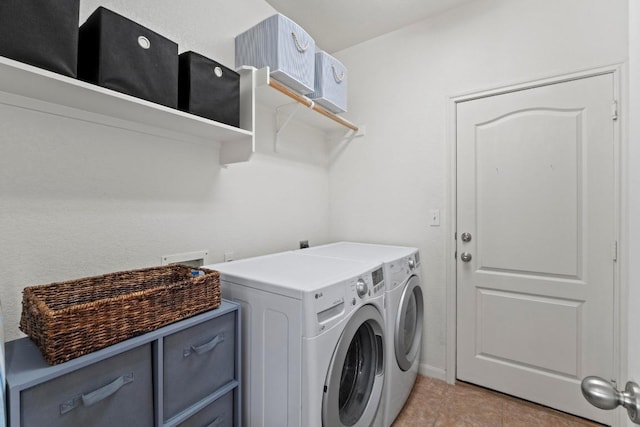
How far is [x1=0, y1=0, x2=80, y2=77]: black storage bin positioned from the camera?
2.60ft

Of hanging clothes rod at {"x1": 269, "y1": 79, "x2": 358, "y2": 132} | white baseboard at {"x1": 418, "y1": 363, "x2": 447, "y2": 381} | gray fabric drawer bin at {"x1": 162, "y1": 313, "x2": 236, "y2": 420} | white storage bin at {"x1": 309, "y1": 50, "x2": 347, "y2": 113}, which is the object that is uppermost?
white storage bin at {"x1": 309, "y1": 50, "x2": 347, "y2": 113}

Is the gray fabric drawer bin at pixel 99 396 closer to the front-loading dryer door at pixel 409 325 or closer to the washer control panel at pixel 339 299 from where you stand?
the washer control panel at pixel 339 299

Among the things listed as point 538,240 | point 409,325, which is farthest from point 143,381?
point 538,240

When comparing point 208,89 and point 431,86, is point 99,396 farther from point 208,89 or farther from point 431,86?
point 431,86

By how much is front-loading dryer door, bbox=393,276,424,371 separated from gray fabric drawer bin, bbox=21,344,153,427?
3.84 feet

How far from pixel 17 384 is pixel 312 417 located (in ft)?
2.74

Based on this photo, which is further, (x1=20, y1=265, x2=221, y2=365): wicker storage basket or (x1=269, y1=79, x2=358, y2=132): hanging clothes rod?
(x1=269, y1=79, x2=358, y2=132): hanging clothes rod

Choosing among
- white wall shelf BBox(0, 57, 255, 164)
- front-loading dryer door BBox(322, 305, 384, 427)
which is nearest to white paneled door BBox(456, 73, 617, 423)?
front-loading dryer door BBox(322, 305, 384, 427)

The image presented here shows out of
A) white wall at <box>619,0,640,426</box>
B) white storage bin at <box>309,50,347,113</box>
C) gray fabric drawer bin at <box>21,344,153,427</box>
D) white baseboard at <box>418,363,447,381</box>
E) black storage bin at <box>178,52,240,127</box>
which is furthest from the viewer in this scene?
white baseboard at <box>418,363,447,381</box>

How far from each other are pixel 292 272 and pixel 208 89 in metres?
0.93

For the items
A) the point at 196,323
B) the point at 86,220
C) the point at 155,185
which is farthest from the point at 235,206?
the point at 196,323

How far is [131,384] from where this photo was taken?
0.89 metres

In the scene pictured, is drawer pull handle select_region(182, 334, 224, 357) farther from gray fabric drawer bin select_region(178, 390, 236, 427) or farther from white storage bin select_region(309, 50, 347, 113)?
white storage bin select_region(309, 50, 347, 113)

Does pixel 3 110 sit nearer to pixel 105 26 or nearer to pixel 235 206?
pixel 105 26
